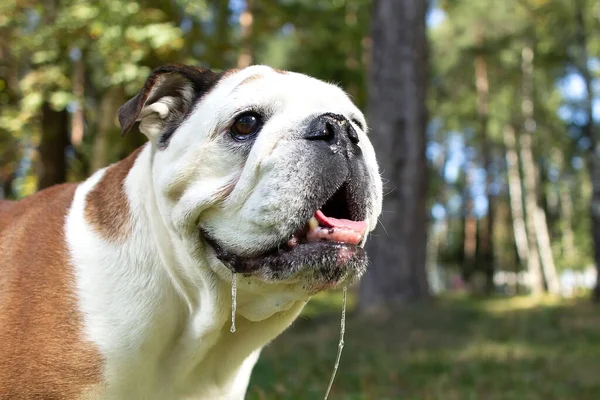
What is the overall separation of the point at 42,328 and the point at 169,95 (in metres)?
1.10

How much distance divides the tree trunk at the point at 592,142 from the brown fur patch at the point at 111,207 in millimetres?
13947

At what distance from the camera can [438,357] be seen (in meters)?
7.16

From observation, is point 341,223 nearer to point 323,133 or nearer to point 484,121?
point 323,133

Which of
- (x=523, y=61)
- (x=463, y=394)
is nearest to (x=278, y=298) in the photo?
(x=463, y=394)

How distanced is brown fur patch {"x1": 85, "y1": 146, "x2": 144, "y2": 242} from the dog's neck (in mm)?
29

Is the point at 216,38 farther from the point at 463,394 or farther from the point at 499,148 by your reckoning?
the point at 499,148

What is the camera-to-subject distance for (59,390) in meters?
2.49

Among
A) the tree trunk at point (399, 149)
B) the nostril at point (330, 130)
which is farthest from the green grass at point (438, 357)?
the nostril at point (330, 130)

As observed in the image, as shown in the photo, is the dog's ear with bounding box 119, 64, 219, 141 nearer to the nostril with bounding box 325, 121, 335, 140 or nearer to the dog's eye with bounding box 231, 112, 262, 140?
the dog's eye with bounding box 231, 112, 262, 140

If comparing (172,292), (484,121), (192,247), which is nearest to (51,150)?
(172,292)

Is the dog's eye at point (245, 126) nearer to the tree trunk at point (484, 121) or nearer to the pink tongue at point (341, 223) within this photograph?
the pink tongue at point (341, 223)

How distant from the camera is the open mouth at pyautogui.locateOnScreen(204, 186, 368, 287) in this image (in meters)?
2.42

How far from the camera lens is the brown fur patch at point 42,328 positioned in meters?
2.49

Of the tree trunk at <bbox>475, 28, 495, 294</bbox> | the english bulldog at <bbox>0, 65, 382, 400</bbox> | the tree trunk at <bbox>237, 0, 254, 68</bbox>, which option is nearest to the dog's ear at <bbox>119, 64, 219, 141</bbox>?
the english bulldog at <bbox>0, 65, 382, 400</bbox>
